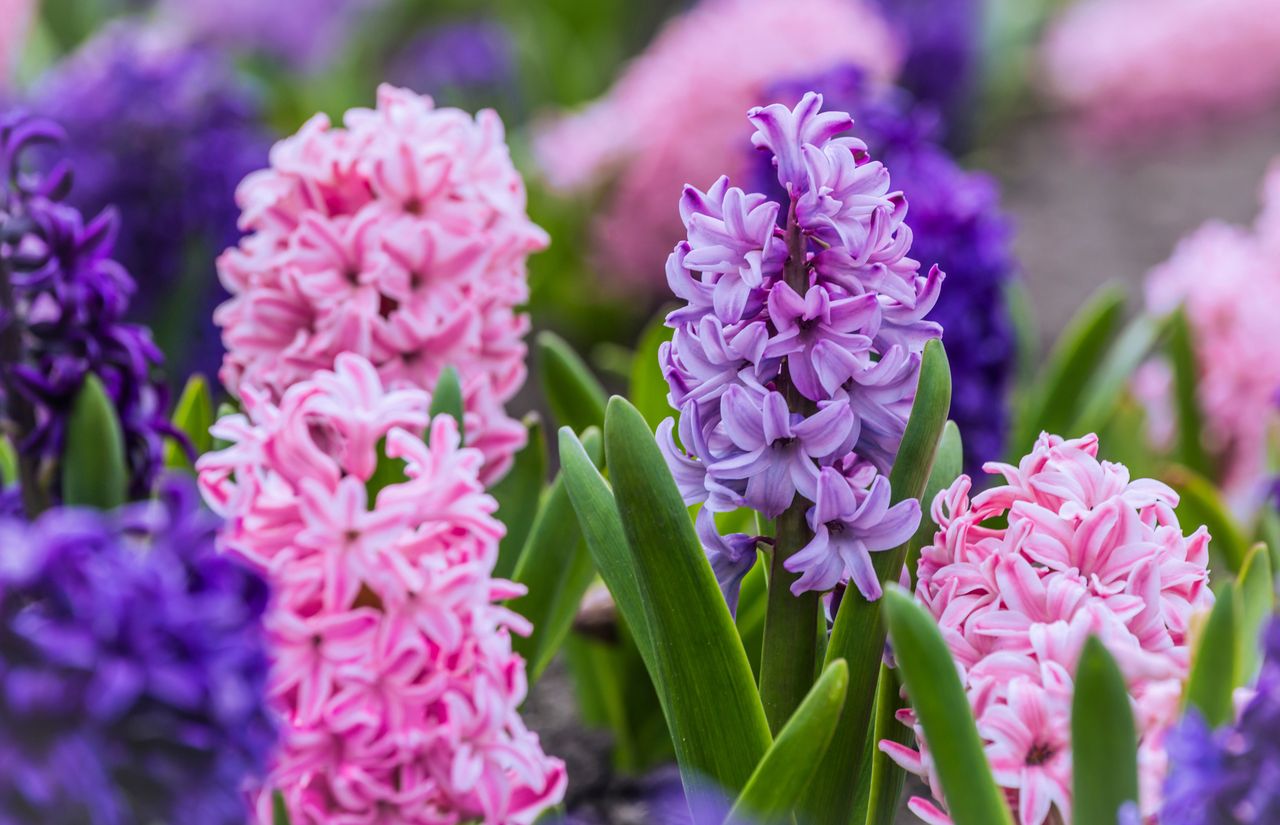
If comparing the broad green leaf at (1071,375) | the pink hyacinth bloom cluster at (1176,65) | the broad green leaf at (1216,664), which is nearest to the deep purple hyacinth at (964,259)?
the broad green leaf at (1071,375)

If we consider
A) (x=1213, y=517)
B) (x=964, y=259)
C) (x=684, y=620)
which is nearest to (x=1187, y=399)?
(x=1213, y=517)

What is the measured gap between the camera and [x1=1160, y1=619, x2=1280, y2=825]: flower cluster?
0.69 m

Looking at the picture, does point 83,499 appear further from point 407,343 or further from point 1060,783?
point 1060,783

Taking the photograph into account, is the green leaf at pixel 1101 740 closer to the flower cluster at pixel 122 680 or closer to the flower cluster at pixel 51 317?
the flower cluster at pixel 122 680

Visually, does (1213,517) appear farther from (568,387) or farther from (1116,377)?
(568,387)

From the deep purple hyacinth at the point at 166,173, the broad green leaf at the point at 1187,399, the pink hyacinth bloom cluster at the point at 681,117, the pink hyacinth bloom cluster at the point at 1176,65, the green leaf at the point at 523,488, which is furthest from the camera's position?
the pink hyacinth bloom cluster at the point at 1176,65

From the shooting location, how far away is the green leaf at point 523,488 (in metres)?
1.32

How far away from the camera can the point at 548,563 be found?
118cm

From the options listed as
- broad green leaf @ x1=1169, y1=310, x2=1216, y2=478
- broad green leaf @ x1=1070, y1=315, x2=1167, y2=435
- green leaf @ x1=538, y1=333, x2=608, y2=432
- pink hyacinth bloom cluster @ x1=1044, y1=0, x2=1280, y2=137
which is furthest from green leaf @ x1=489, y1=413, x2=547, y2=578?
pink hyacinth bloom cluster @ x1=1044, y1=0, x2=1280, y2=137

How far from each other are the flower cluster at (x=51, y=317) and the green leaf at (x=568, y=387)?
0.40 meters

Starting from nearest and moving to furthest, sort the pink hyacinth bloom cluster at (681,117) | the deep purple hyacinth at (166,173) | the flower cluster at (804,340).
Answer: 1. the flower cluster at (804,340)
2. the deep purple hyacinth at (166,173)
3. the pink hyacinth bloom cluster at (681,117)

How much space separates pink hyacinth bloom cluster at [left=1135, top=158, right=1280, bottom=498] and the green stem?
3.66 feet

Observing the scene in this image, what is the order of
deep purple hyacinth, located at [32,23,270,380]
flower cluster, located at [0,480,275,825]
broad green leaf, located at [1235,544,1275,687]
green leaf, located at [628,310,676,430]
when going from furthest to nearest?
deep purple hyacinth, located at [32,23,270,380]
green leaf, located at [628,310,676,430]
broad green leaf, located at [1235,544,1275,687]
flower cluster, located at [0,480,275,825]

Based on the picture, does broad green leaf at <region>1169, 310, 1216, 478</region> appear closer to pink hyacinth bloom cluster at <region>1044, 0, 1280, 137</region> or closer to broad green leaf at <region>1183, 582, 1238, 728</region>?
broad green leaf at <region>1183, 582, 1238, 728</region>
